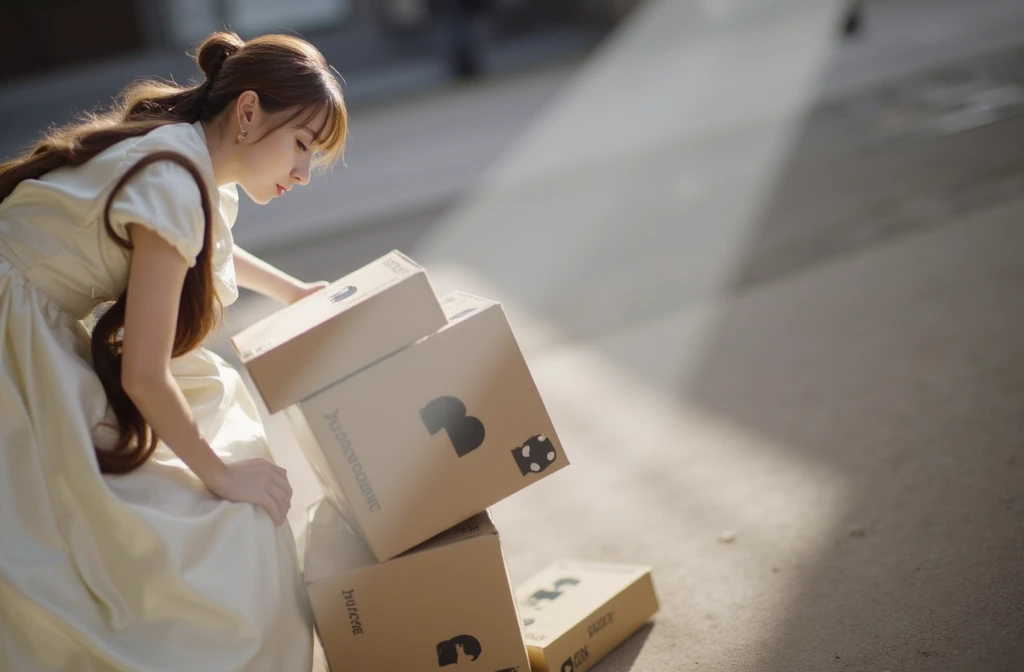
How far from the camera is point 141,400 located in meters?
1.67

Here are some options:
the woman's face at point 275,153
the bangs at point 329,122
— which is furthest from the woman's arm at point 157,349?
the bangs at point 329,122

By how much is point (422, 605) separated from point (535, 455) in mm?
326

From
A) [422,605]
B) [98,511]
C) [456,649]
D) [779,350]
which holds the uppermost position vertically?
[98,511]

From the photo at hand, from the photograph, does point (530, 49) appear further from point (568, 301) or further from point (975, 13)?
point (568, 301)

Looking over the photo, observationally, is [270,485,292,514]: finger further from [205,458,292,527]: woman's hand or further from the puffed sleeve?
the puffed sleeve

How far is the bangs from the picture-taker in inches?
70.9

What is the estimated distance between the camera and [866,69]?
7902 mm

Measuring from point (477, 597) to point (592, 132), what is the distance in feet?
19.7

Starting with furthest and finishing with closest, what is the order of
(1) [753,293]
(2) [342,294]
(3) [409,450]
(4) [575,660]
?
(1) [753,293], (4) [575,660], (2) [342,294], (3) [409,450]

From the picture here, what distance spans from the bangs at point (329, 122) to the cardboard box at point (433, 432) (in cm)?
38

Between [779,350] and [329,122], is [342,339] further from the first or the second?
[779,350]

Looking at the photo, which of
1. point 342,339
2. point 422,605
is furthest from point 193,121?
point 422,605

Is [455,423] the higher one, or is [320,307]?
[320,307]

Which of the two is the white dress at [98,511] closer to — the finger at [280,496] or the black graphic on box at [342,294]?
the finger at [280,496]
